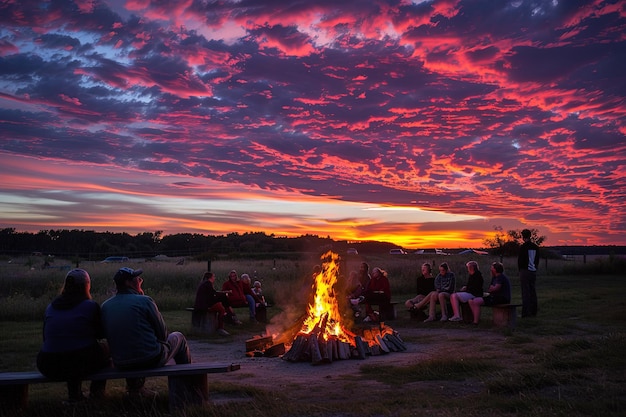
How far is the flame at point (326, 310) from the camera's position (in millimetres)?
10648

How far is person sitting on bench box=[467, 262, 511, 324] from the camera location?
13.4 metres

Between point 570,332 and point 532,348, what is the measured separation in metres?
2.66

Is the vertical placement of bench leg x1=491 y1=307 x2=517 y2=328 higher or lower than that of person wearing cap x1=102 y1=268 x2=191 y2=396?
lower

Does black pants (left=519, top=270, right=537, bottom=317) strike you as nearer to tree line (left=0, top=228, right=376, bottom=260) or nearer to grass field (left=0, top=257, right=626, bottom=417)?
grass field (left=0, top=257, right=626, bottom=417)

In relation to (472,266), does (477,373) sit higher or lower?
lower

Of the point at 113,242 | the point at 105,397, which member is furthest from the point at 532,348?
the point at 113,242

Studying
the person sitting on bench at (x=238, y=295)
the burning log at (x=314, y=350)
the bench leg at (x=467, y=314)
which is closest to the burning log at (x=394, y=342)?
the burning log at (x=314, y=350)

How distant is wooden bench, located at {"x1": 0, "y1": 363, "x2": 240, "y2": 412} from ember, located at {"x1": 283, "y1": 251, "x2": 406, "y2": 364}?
3671 millimetres

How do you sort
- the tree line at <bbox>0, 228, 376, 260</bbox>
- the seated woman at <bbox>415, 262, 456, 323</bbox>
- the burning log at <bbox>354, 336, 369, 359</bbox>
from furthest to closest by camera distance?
1. the tree line at <bbox>0, 228, 376, 260</bbox>
2. the seated woman at <bbox>415, 262, 456, 323</bbox>
3. the burning log at <bbox>354, 336, 369, 359</bbox>

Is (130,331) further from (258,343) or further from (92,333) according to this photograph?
(258,343)

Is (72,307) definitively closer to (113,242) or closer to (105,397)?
(105,397)

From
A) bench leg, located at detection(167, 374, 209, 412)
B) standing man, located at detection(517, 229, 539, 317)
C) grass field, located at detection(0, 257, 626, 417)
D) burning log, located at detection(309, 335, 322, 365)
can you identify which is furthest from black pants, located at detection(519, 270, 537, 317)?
bench leg, located at detection(167, 374, 209, 412)

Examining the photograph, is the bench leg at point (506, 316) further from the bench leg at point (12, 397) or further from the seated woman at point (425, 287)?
the bench leg at point (12, 397)

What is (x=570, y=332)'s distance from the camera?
11977 mm
